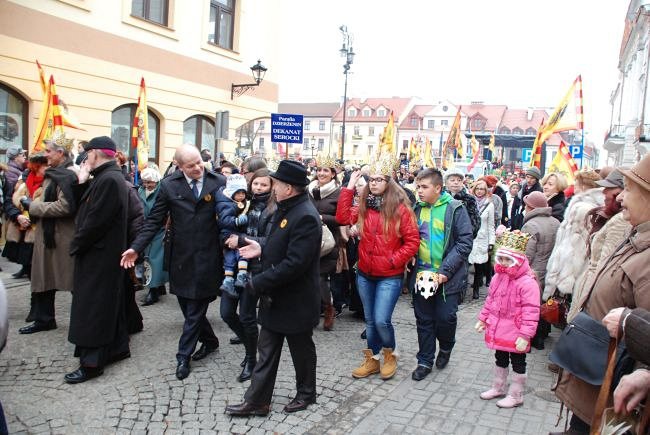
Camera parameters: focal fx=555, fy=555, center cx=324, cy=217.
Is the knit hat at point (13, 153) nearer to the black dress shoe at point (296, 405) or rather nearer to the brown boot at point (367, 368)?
the brown boot at point (367, 368)

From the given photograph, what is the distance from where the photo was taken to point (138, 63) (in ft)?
45.4

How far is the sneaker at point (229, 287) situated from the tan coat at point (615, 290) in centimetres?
293

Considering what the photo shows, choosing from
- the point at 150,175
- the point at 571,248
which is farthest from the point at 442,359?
the point at 150,175

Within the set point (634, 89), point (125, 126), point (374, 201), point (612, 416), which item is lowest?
point (612, 416)

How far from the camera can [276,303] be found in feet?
13.9

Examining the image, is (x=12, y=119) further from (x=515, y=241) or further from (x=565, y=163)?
(x=565, y=163)

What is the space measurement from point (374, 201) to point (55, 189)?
3.35 metres

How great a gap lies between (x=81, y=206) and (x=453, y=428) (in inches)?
148

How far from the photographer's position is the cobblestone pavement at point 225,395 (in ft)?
13.7

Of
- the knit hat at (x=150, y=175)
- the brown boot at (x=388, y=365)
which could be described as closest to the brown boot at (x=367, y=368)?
the brown boot at (x=388, y=365)

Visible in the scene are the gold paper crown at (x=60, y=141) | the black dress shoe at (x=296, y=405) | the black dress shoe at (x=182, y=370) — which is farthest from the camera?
the gold paper crown at (x=60, y=141)

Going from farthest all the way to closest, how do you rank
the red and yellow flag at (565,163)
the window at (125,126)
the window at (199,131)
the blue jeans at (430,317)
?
the window at (199,131) < the window at (125,126) < the red and yellow flag at (565,163) < the blue jeans at (430,317)

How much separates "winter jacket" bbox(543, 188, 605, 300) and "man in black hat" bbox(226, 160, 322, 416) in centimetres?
287

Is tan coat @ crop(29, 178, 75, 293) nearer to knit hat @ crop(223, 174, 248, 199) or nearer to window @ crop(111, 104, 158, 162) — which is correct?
knit hat @ crop(223, 174, 248, 199)
